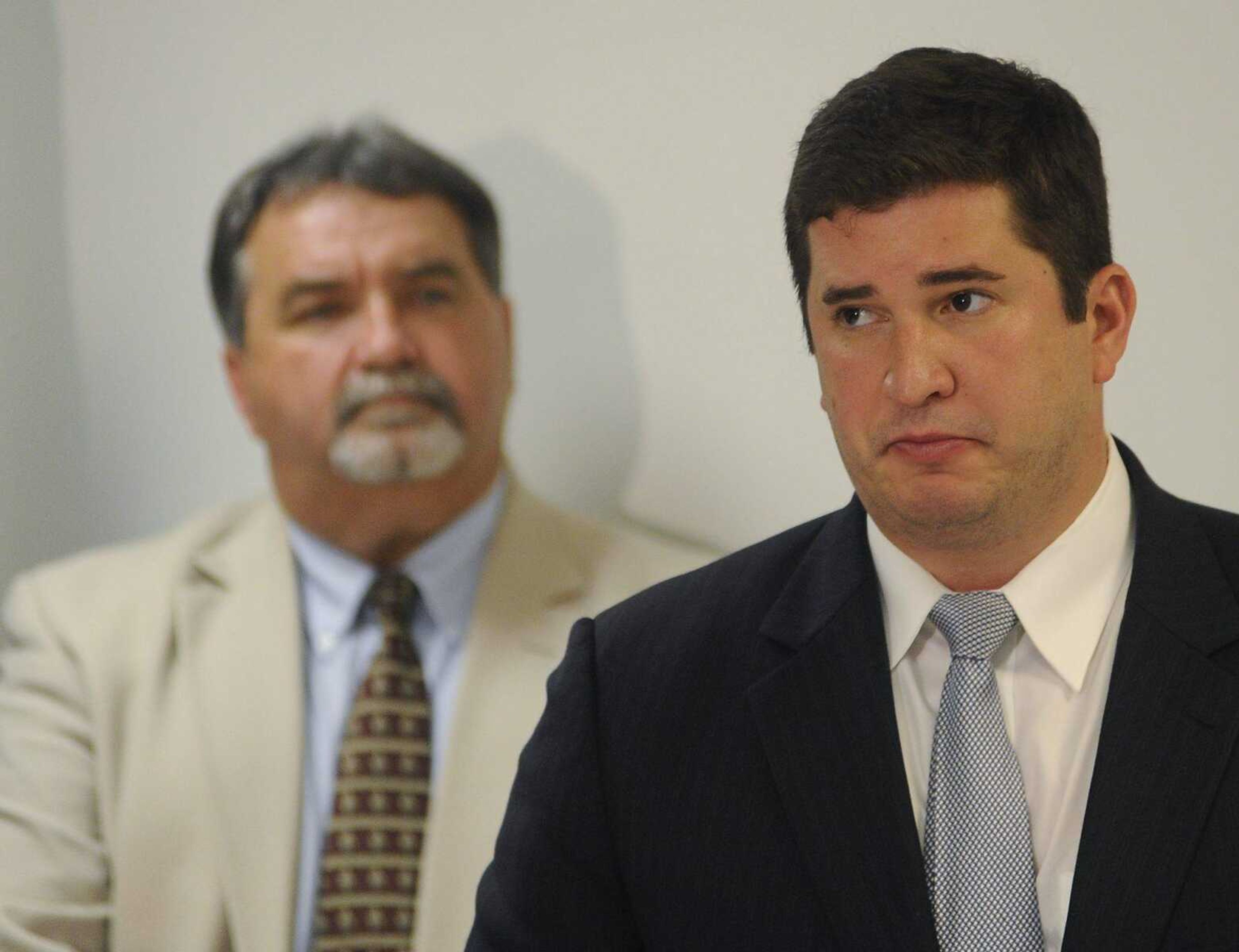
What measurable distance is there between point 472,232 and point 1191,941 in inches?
47.5

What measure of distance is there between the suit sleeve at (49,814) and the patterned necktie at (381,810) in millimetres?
262

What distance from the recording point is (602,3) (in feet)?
6.41

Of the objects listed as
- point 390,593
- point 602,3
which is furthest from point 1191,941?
point 602,3

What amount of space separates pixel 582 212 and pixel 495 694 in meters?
0.60

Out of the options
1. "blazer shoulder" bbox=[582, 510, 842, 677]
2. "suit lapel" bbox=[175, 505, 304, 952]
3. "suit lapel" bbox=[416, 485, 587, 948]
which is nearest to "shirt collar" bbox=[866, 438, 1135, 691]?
"blazer shoulder" bbox=[582, 510, 842, 677]

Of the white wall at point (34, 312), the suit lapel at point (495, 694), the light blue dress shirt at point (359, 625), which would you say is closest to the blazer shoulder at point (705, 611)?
the suit lapel at point (495, 694)

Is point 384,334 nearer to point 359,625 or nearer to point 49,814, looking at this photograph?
point 359,625

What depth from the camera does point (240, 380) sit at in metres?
1.97

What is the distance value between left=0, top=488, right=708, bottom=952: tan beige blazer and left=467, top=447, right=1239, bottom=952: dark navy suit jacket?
47 cm

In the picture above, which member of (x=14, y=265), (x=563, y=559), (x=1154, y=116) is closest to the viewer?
(x=1154, y=116)

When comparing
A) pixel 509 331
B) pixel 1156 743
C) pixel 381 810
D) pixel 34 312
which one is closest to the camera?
pixel 1156 743

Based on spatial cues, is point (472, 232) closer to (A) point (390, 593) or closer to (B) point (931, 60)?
(A) point (390, 593)

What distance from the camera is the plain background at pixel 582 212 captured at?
5.40ft

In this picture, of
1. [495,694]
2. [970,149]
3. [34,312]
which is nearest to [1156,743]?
[970,149]
